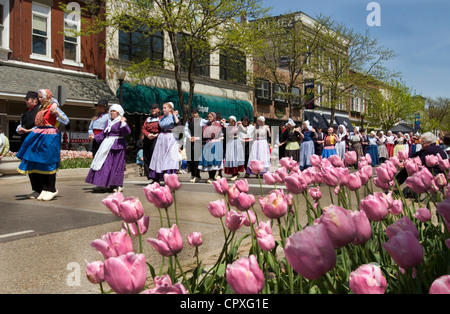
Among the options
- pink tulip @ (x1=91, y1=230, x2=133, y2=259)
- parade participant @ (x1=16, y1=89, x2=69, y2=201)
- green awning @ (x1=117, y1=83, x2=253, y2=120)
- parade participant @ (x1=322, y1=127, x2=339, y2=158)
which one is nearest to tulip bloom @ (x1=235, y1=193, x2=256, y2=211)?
pink tulip @ (x1=91, y1=230, x2=133, y2=259)

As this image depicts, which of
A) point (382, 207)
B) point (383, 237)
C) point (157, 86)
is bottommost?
point (383, 237)

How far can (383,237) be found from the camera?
Answer: 2521mm

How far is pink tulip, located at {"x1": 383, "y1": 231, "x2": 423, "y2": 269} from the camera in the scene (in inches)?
41.1

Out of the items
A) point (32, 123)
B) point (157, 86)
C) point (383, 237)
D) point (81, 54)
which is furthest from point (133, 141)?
point (383, 237)

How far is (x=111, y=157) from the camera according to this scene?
8438 millimetres

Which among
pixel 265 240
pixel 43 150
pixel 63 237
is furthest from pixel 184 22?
pixel 265 240

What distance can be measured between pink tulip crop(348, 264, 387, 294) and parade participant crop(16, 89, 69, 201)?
700cm

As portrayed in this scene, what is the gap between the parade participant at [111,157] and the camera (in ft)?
27.2

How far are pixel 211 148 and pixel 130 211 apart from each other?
1042 cm

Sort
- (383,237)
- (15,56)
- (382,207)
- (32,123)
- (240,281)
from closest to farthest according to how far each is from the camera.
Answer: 1. (240,281)
2. (382,207)
3. (383,237)
4. (32,123)
5. (15,56)

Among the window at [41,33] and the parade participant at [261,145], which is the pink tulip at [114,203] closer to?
the parade participant at [261,145]

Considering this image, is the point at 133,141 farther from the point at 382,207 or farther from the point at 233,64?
the point at 382,207

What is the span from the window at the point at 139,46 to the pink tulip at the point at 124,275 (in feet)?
74.1

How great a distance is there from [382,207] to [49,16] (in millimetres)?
21285
